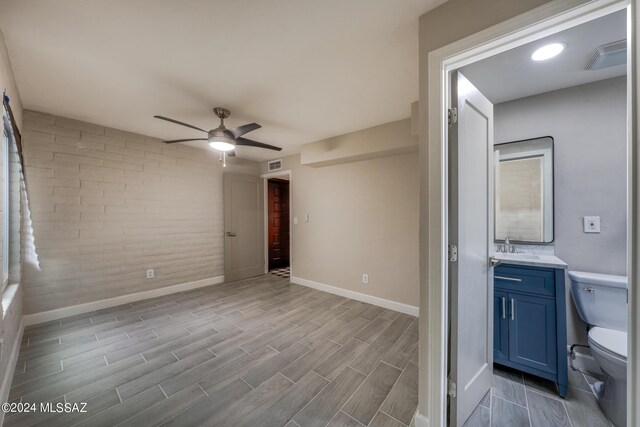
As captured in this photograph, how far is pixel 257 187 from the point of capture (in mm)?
4973

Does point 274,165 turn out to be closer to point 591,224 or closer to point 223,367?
point 223,367

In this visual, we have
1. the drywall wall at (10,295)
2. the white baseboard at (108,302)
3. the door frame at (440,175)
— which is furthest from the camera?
the white baseboard at (108,302)

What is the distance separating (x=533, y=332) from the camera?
173 centimetres

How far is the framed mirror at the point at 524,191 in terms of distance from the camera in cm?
202

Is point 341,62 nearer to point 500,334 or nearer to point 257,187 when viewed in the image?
point 500,334

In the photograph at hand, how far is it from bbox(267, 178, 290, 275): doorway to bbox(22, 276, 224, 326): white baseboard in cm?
152

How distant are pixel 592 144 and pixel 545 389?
193 centimetres

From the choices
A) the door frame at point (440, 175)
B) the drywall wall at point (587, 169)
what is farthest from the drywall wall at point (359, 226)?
the door frame at point (440, 175)

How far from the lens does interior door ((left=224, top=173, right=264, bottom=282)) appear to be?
14.7 ft

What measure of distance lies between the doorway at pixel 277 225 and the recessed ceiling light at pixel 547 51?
4.82 m

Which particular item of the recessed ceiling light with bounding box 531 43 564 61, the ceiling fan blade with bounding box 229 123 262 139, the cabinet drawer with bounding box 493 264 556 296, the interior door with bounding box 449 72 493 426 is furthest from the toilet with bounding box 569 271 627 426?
the ceiling fan blade with bounding box 229 123 262 139

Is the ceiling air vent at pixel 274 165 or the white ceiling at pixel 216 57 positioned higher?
the white ceiling at pixel 216 57

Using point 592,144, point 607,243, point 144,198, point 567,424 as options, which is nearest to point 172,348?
point 144,198

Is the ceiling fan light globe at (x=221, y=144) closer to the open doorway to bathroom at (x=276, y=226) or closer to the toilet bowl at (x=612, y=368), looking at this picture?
the open doorway to bathroom at (x=276, y=226)
